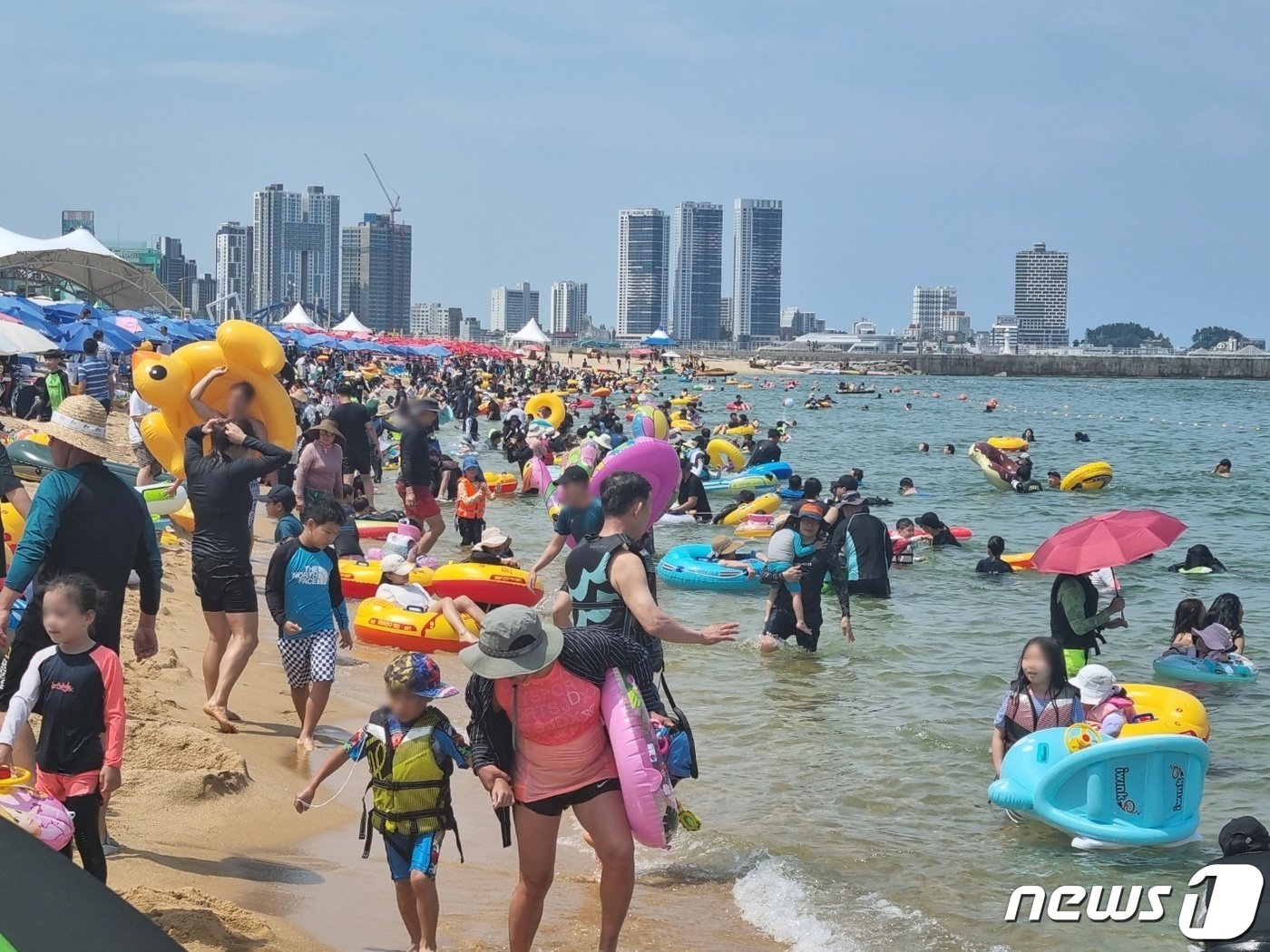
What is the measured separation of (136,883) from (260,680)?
3.66 m

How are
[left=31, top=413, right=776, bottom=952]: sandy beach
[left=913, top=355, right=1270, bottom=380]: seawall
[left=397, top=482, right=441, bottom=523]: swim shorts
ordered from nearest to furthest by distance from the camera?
1. [left=31, top=413, right=776, bottom=952]: sandy beach
2. [left=397, top=482, right=441, bottom=523]: swim shorts
3. [left=913, top=355, right=1270, bottom=380]: seawall

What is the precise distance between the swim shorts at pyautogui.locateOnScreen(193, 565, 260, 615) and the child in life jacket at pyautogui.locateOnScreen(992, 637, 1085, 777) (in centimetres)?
375

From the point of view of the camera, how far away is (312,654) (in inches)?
261

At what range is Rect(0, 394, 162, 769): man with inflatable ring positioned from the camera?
4.65 m

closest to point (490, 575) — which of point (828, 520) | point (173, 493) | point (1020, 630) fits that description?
point (828, 520)

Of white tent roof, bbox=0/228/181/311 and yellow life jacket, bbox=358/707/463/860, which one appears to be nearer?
yellow life jacket, bbox=358/707/463/860

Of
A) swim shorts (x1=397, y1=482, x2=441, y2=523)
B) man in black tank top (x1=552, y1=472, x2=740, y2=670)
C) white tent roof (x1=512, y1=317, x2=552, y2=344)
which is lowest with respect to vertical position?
swim shorts (x1=397, y1=482, x2=441, y2=523)

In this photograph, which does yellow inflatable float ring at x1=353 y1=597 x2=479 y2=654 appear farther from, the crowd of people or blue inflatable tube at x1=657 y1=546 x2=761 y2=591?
blue inflatable tube at x1=657 y1=546 x2=761 y2=591

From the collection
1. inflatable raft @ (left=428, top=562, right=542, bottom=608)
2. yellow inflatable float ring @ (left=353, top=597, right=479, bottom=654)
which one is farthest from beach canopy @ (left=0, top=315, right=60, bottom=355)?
yellow inflatable float ring @ (left=353, top=597, right=479, bottom=654)

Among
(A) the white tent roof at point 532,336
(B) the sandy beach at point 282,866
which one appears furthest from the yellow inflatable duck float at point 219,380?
(A) the white tent roof at point 532,336

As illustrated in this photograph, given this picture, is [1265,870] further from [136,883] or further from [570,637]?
[136,883]

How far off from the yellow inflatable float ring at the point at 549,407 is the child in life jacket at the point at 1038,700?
24.6 meters

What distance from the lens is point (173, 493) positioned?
486 inches

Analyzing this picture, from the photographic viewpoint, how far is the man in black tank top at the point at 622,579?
467 centimetres
